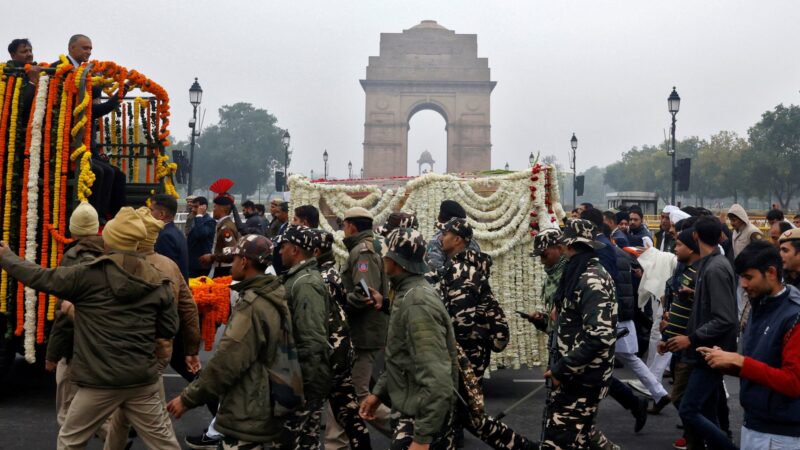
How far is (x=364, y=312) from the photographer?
6336mm

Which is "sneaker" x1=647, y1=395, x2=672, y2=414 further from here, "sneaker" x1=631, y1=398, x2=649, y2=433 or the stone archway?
the stone archway

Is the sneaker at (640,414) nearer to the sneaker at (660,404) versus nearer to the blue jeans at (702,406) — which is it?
the sneaker at (660,404)

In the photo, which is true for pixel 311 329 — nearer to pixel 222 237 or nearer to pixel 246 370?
pixel 246 370

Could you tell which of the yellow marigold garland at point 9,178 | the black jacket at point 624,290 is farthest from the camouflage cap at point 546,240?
the yellow marigold garland at point 9,178

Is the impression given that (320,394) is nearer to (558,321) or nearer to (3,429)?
(558,321)

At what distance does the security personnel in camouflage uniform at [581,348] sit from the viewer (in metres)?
4.84

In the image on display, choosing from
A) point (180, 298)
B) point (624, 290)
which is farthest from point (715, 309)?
point (180, 298)

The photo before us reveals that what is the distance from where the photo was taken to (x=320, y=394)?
4.64m

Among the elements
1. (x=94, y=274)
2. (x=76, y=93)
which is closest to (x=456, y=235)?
(x=94, y=274)

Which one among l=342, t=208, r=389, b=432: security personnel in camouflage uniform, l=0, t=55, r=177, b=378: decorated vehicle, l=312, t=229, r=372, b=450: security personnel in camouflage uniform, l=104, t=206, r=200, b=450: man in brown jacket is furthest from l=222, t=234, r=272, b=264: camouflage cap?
l=0, t=55, r=177, b=378: decorated vehicle

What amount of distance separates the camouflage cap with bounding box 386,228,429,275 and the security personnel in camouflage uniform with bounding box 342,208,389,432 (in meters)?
1.86

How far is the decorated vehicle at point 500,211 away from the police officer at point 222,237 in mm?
1078

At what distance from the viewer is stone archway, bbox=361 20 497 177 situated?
2682 inches

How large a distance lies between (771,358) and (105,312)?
12.7ft
